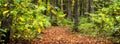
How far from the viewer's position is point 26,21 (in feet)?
30.4

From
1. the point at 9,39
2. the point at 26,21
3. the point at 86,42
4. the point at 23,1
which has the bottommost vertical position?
the point at 86,42

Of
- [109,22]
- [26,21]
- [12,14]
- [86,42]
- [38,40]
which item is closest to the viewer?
[12,14]

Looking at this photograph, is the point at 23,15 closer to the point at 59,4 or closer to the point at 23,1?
the point at 23,1

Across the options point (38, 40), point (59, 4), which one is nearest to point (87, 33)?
point (38, 40)

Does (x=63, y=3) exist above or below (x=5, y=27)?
below

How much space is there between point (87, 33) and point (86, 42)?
143 inches

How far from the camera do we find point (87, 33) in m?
15.4

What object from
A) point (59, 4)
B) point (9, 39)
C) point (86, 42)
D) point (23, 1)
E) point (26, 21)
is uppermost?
point (23, 1)

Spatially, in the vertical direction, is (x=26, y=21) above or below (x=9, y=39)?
above

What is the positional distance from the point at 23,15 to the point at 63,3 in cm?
2823

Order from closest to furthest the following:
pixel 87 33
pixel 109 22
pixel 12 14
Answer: pixel 12 14, pixel 109 22, pixel 87 33

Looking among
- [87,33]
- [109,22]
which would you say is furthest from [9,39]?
[87,33]

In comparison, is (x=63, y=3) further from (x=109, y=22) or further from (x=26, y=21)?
(x=26, y=21)

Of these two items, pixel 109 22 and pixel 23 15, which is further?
pixel 109 22
